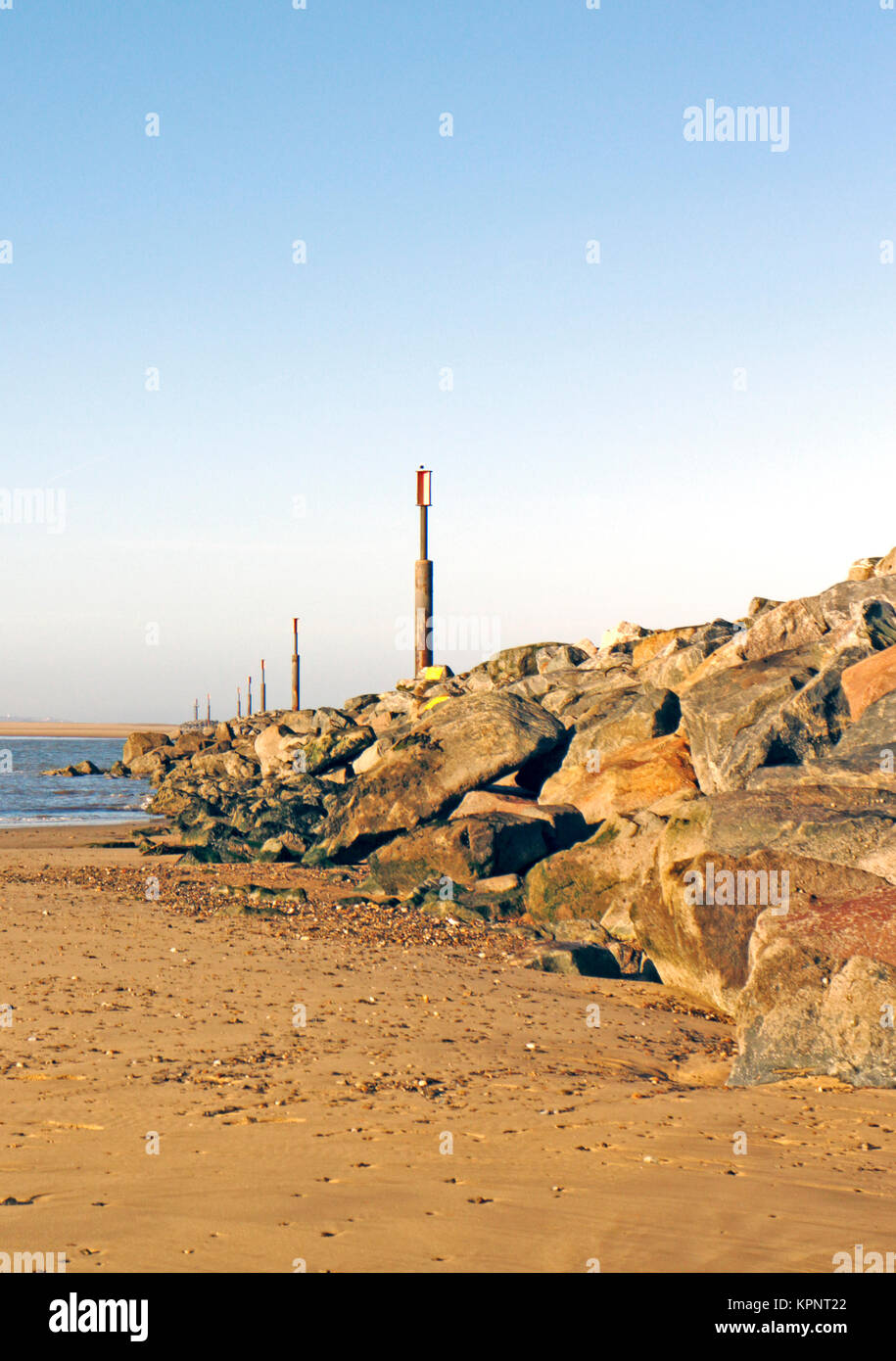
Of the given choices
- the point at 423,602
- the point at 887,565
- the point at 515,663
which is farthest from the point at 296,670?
the point at 887,565

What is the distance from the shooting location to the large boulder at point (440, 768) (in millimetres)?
16922

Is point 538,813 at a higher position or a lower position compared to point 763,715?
lower

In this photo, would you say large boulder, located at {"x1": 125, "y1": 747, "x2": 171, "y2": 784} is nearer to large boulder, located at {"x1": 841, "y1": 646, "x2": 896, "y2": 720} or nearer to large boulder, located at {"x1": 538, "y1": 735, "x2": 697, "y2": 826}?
large boulder, located at {"x1": 538, "y1": 735, "x2": 697, "y2": 826}

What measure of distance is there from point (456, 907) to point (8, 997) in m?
5.77

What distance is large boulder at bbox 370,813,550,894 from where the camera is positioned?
14625mm

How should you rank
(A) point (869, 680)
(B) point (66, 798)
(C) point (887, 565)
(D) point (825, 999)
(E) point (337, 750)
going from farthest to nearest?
(B) point (66, 798) < (E) point (337, 750) < (C) point (887, 565) < (A) point (869, 680) < (D) point (825, 999)

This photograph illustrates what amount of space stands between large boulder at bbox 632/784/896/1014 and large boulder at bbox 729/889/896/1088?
1.82 feet

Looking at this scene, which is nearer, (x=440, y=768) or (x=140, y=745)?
(x=440, y=768)

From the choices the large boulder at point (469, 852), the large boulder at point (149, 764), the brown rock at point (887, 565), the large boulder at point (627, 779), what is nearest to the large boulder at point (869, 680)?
the large boulder at point (627, 779)

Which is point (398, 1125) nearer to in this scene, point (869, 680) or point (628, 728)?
point (869, 680)

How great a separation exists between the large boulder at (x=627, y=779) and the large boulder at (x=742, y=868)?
3.96 meters

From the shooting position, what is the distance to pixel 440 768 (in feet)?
56.2

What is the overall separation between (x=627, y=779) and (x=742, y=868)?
5980mm
